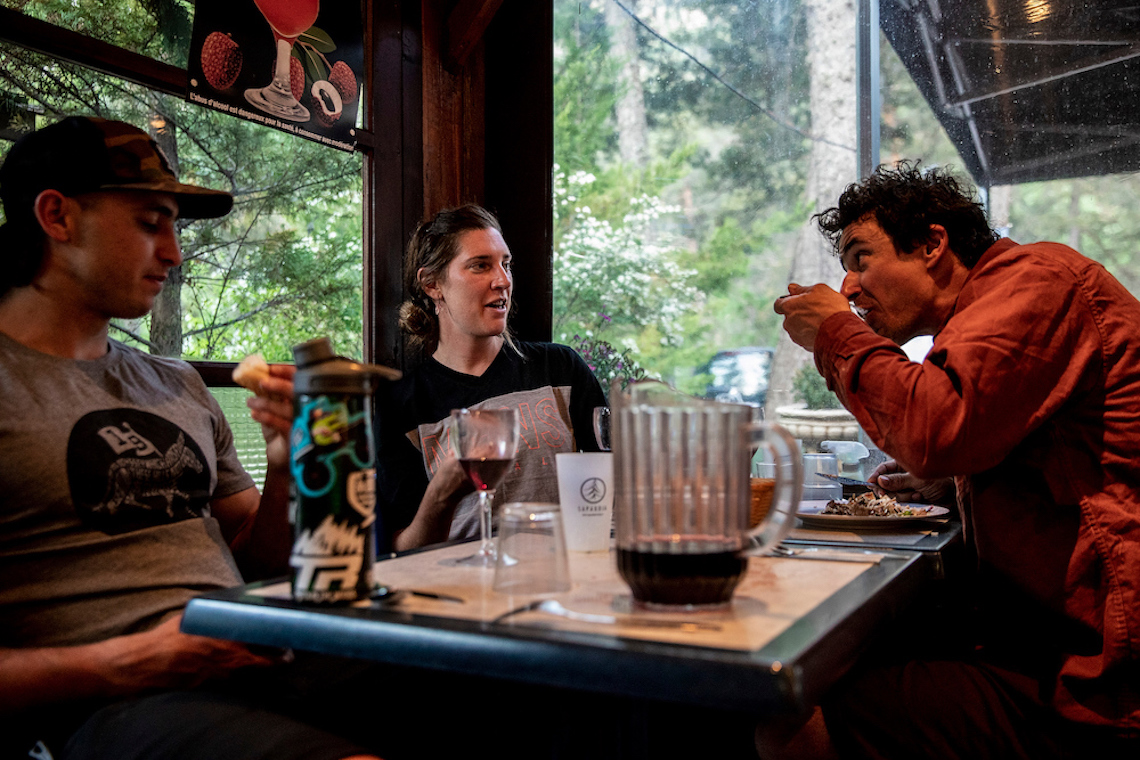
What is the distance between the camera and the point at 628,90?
210 inches

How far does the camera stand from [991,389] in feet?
3.91

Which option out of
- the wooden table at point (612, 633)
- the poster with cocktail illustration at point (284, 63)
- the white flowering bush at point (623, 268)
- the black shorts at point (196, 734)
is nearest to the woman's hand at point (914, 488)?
the wooden table at point (612, 633)

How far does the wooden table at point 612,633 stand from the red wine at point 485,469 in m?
0.13

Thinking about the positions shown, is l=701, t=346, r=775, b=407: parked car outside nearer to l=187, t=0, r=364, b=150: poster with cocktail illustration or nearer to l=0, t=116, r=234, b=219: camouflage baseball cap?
l=187, t=0, r=364, b=150: poster with cocktail illustration

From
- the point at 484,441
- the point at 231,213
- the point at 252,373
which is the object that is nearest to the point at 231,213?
the point at 231,213

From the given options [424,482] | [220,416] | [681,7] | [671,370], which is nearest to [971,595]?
[424,482]

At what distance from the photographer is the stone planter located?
11.3 feet

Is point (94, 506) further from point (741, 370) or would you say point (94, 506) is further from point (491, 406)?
point (741, 370)

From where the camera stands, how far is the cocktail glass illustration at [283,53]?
2.04m

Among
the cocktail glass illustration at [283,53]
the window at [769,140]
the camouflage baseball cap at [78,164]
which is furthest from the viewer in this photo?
the window at [769,140]

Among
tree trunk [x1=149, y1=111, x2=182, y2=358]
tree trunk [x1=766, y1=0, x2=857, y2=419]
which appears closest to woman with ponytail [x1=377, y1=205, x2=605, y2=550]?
tree trunk [x1=149, y1=111, x2=182, y2=358]

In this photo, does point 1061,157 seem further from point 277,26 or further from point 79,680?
point 79,680

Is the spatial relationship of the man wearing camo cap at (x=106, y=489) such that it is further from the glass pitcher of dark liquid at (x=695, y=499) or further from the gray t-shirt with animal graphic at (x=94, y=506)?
the glass pitcher of dark liquid at (x=695, y=499)

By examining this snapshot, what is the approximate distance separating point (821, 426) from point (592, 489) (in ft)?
8.35
